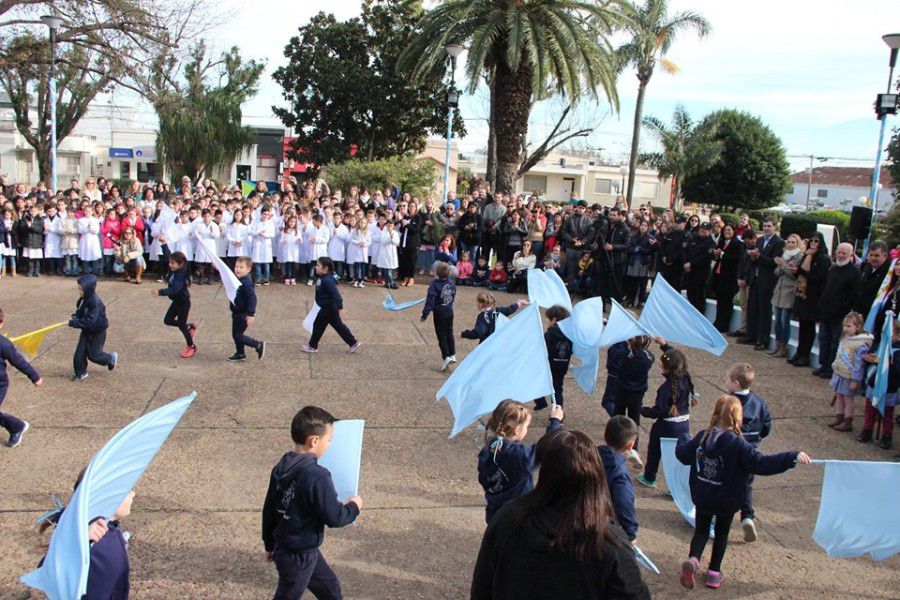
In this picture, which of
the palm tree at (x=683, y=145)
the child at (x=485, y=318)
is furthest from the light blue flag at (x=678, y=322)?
the palm tree at (x=683, y=145)

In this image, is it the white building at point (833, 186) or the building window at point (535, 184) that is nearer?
the building window at point (535, 184)

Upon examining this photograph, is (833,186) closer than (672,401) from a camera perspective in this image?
No

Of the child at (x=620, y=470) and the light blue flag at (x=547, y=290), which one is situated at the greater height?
the light blue flag at (x=547, y=290)

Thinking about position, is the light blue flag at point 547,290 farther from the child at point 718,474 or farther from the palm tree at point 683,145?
the palm tree at point 683,145

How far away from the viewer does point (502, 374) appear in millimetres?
5531

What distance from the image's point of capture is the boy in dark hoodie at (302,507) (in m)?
3.63

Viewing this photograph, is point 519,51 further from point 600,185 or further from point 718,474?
point 600,185

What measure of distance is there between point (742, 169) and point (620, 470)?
4625 centimetres

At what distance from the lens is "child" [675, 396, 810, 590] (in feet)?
15.2

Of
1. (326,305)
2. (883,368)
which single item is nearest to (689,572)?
(883,368)

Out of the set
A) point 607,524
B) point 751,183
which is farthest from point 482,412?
point 751,183

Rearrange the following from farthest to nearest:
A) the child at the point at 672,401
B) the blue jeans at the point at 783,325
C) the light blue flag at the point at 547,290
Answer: the blue jeans at the point at 783,325, the light blue flag at the point at 547,290, the child at the point at 672,401

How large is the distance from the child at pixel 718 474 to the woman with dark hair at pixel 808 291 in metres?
6.56

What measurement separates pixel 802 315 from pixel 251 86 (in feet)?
148
